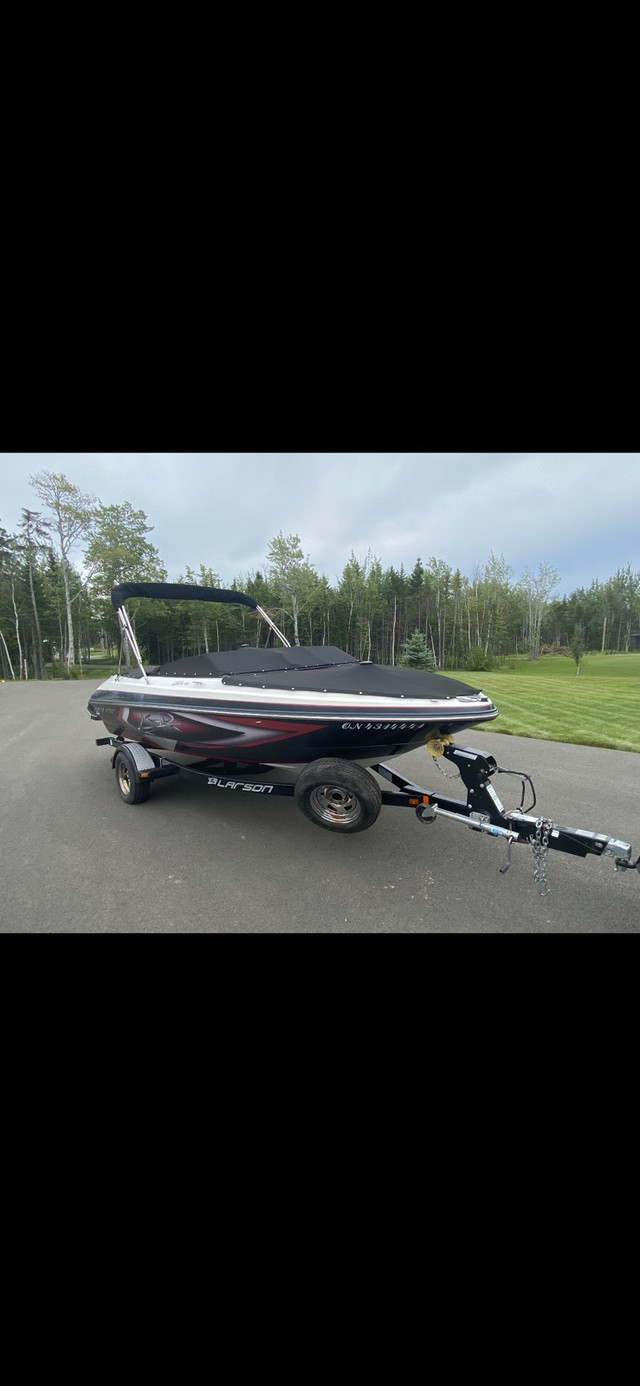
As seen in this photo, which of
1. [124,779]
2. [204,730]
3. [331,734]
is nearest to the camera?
[331,734]

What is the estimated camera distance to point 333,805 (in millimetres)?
2738

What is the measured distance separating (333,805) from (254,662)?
1518 millimetres

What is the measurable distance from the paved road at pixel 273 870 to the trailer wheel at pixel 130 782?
5.2 inches

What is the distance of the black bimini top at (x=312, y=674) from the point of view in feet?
9.05

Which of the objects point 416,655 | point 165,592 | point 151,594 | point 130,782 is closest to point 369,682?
point 130,782

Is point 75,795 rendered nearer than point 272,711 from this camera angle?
No

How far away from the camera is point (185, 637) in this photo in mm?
13531

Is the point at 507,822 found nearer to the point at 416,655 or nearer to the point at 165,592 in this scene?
the point at 165,592

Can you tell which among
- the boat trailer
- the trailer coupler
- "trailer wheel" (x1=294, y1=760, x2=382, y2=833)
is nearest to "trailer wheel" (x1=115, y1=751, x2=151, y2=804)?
the boat trailer

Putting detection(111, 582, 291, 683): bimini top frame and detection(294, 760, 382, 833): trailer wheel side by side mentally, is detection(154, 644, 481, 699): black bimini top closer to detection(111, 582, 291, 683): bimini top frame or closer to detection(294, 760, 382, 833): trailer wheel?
detection(111, 582, 291, 683): bimini top frame

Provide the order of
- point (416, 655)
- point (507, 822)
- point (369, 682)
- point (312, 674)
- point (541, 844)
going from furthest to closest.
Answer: point (416, 655), point (312, 674), point (369, 682), point (507, 822), point (541, 844)
